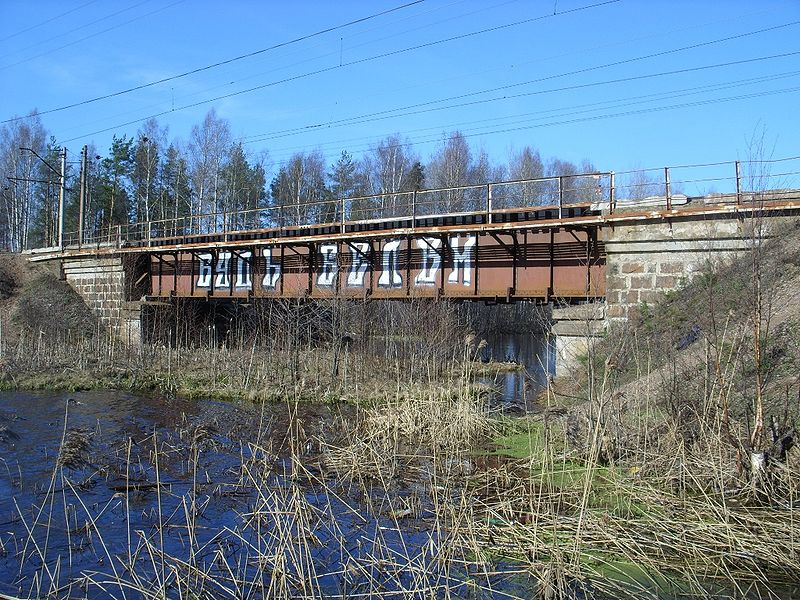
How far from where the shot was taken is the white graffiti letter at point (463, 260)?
65.7ft

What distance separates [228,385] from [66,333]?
14825 millimetres

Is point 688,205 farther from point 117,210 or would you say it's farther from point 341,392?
point 117,210

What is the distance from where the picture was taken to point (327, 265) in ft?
77.8

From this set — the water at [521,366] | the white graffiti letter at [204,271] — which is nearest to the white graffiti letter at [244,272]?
the white graffiti letter at [204,271]

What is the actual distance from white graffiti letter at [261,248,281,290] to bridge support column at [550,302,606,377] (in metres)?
11.6

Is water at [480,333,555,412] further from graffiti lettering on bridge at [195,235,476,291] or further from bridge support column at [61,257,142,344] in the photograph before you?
bridge support column at [61,257,142,344]

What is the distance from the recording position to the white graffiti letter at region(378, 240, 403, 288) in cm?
2156

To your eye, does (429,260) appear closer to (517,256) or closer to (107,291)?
(517,256)

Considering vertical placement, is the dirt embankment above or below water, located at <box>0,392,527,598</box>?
above

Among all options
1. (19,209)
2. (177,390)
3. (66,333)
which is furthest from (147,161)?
(177,390)

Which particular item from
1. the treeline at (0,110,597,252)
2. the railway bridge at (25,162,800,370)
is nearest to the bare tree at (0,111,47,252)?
the treeline at (0,110,597,252)

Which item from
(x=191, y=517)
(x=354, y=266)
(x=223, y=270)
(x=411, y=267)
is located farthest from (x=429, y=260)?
(x=191, y=517)

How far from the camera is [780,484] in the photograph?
7.56 metres

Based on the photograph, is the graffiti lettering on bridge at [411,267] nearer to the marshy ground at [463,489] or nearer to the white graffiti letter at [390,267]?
the white graffiti letter at [390,267]
